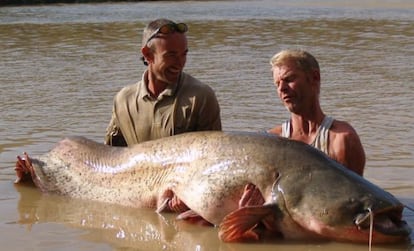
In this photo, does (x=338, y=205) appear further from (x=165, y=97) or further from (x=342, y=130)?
(x=165, y=97)

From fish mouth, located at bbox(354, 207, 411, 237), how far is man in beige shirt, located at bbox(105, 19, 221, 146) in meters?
1.61

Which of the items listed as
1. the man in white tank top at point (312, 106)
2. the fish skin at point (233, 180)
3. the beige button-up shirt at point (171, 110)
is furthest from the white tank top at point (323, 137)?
the beige button-up shirt at point (171, 110)

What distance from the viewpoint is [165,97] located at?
5.92 metres

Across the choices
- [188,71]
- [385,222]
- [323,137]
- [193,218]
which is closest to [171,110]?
[193,218]

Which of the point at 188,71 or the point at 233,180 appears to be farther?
the point at 188,71

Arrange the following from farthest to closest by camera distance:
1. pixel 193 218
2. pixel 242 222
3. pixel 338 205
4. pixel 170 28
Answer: pixel 170 28 → pixel 193 218 → pixel 242 222 → pixel 338 205

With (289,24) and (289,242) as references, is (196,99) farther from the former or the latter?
(289,24)

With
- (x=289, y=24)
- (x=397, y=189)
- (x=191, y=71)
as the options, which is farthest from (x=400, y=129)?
(x=289, y=24)

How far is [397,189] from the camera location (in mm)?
6207

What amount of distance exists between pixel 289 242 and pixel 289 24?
18.1 metres

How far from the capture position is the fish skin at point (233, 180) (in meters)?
4.67

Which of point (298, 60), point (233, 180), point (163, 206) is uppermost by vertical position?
point (298, 60)

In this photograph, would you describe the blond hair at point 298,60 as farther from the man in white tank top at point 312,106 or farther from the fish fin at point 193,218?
the fish fin at point 193,218

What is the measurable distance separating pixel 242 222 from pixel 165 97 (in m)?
1.40
